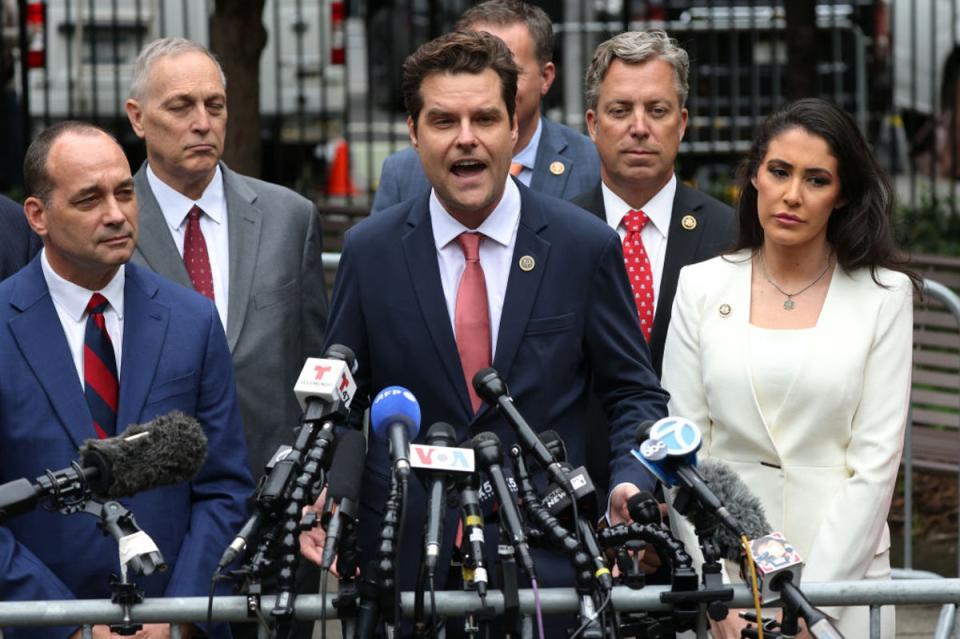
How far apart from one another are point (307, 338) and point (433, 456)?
2.14 metres

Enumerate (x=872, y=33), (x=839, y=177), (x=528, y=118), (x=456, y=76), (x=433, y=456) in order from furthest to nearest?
(x=872, y=33) < (x=528, y=118) < (x=839, y=177) < (x=456, y=76) < (x=433, y=456)

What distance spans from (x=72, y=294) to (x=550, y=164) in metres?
2.21

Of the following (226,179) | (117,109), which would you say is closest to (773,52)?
(117,109)

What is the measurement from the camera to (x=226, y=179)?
591 centimetres

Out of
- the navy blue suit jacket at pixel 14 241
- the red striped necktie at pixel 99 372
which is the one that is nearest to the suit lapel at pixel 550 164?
the navy blue suit jacket at pixel 14 241

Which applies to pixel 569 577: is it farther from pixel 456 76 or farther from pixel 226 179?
pixel 226 179

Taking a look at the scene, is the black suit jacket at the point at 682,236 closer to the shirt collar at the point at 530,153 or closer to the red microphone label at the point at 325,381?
the shirt collar at the point at 530,153

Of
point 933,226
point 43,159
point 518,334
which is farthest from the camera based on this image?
point 933,226

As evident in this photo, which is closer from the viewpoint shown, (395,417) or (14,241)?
(395,417)

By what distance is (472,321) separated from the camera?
4.68 meters

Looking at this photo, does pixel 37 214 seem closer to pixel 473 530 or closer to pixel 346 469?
pixel 346 469

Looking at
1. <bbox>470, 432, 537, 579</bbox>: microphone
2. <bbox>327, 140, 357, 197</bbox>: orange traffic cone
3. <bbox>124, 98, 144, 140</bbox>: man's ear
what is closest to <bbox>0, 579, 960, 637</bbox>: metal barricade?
<bbox>470, 432, 537, 579</bbox>: microphone

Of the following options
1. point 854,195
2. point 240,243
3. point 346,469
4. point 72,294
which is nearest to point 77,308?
point 72,294

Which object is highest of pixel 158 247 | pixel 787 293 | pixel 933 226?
pixel 158 247
